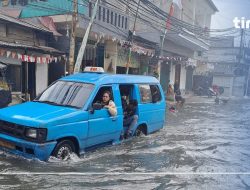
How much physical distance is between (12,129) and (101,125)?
1.97 metres

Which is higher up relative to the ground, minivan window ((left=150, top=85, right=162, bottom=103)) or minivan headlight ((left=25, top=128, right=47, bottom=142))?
minivan window ((left=150, top=85, right=162, bottom=103))

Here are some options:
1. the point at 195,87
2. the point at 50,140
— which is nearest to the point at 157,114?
the point at 50,140

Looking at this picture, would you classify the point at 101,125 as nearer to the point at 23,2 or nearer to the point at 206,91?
the point at 23,2

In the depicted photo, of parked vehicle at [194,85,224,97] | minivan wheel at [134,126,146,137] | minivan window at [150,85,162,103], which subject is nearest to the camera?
minivan wheel at [134,126,146,137]

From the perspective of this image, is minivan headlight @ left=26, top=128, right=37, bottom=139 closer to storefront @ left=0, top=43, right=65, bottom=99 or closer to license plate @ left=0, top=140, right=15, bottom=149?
license plate @ left=0, top=140, right=15, bottom=149

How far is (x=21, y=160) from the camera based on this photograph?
6.62 meters

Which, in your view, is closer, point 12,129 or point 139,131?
point 12,129

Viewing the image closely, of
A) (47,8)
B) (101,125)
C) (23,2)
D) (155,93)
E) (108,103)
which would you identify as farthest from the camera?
(23,2)

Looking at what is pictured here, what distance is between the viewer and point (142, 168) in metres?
6.92

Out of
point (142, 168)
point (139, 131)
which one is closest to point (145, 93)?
point (139, 131)

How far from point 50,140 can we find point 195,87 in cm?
3391

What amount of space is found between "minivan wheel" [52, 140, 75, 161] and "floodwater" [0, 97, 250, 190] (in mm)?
124

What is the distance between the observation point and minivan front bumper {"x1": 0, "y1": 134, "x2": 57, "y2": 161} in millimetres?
6219

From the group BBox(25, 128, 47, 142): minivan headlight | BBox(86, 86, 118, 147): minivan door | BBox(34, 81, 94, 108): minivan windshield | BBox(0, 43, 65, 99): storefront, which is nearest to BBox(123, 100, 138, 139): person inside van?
BBox(86, 86, 118, 147): minivan door
